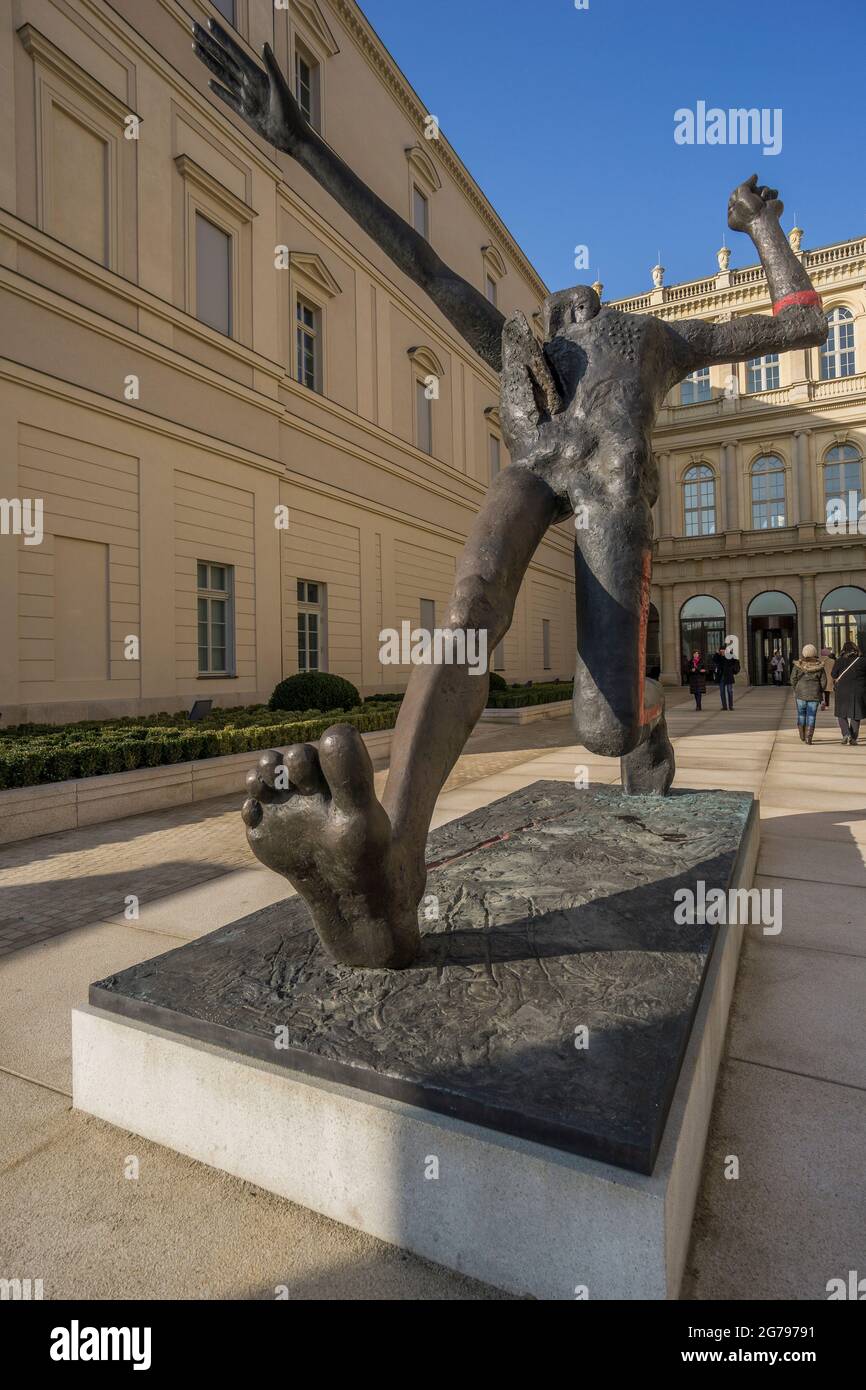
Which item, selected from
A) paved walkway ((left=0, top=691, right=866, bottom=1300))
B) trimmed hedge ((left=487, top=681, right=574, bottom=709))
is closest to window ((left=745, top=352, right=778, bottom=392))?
trimmed hedge ((left=487, top=681, right=574, bottom=709))

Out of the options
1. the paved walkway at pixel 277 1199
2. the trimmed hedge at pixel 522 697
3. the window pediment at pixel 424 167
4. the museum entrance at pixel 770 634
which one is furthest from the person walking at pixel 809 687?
the museum entrance at pixel 770 634

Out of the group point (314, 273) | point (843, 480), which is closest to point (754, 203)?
point (314, 273)

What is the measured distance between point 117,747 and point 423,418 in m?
17.1

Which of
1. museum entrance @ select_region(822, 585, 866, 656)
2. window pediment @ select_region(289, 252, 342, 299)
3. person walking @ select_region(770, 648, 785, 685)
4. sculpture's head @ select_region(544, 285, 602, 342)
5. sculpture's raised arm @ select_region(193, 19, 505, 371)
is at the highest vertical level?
window pediment @ select_region(289, 252, 342, 299)

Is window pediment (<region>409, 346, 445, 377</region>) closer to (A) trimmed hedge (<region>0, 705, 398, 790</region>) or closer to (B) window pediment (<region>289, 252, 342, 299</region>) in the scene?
(B) window pediment (<region>289, 252, 342, 299</region>)

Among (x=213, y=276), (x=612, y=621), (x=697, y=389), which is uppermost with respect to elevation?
(x=697, y=389)

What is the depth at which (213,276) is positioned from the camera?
1364cm

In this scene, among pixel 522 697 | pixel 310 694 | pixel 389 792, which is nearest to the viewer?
pixel 389 792

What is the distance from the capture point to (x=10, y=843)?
19.1 feet

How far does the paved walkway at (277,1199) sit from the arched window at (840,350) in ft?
127

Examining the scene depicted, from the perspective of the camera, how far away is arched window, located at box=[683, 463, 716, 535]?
1459 inches

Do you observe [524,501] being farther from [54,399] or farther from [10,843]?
[54,399]

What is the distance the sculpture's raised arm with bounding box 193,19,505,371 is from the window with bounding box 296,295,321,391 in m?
14.0

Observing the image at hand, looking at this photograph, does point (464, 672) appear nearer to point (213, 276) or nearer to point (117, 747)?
point (117, 747)
